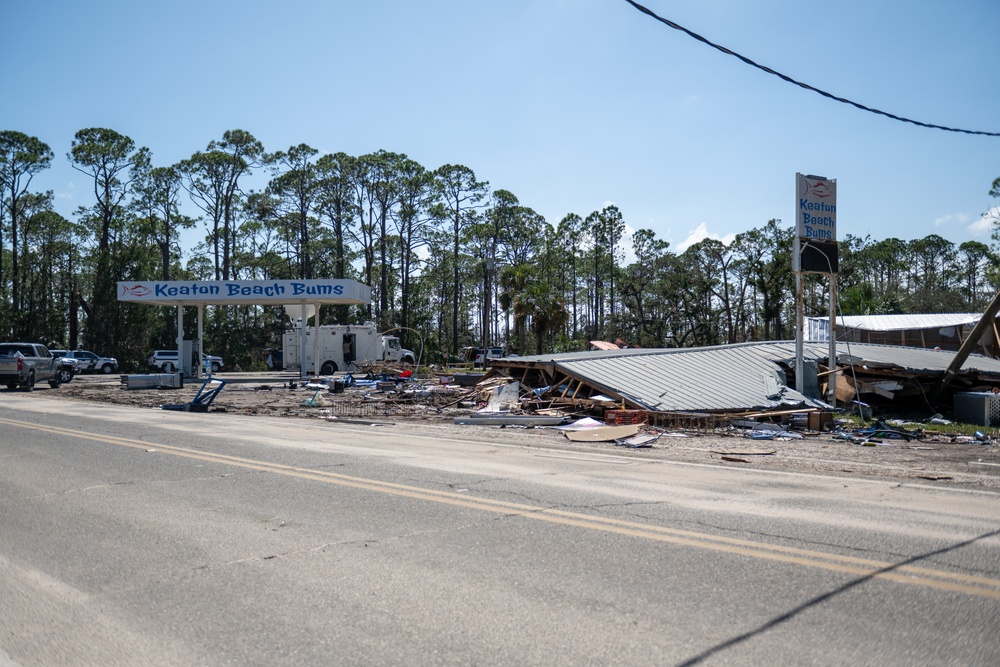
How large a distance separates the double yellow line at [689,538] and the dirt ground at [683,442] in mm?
4668

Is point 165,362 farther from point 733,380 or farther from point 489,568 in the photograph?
point 489,568

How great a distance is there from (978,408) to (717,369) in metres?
6.55

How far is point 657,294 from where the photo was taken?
208ft

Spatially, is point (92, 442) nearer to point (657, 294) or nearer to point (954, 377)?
point (954, 377)

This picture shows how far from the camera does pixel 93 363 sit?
171ft

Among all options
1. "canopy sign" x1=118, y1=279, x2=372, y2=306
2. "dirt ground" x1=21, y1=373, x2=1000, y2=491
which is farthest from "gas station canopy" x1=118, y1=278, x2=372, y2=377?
"dirt ground" x1=21, y1=373, x2=1000, y2=491

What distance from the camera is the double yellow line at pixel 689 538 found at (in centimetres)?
523

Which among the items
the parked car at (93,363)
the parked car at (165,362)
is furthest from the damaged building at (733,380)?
the parked car at (93,363)

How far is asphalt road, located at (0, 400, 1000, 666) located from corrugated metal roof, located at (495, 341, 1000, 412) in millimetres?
9433

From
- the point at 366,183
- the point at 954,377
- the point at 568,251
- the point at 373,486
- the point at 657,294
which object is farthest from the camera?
the point at 568,251

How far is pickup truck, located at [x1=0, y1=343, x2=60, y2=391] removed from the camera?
100.0ft

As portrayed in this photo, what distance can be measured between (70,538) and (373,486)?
10.4 ft

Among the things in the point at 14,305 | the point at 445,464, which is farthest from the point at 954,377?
the point at 14,305

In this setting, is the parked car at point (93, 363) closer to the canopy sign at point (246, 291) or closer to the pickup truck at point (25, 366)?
the canopy sign at point (246, 291)
